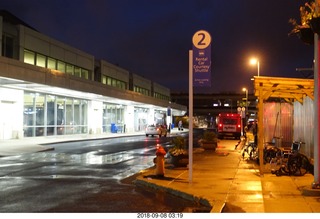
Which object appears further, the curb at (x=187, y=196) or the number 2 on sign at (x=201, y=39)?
the number 2 on sign at (x=201, y=39)

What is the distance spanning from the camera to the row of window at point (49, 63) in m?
41.1

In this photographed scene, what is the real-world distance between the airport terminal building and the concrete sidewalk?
18090 mm

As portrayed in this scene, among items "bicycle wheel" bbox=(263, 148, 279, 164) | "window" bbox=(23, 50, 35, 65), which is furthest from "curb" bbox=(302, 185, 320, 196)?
"window" bbox=(23, 50, 35, 65)

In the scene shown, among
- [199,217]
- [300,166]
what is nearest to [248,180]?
[300,166]

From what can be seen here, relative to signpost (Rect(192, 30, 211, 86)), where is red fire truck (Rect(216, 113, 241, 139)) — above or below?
below

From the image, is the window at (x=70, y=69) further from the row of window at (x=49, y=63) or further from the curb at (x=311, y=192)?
the curb at (x=311, y=192)

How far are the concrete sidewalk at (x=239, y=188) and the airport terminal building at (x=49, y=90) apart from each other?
18090 millimetres

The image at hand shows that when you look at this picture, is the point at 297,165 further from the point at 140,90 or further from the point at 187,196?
the point at 140,90

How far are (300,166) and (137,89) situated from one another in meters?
69.0

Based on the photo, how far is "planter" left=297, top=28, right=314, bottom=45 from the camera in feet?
36.6

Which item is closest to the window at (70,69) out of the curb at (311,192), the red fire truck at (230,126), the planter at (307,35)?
the red fire truck at (230,126)

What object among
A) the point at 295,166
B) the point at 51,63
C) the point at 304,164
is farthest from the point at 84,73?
the point at 295,166

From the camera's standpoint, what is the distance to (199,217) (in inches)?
341

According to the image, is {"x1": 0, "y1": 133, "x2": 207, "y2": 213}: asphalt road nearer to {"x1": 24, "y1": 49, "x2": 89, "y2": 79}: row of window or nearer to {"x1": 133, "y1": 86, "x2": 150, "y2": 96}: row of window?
{"x1": 24, "y1": 49, "x2": 89, "y2": 79}: row of window
